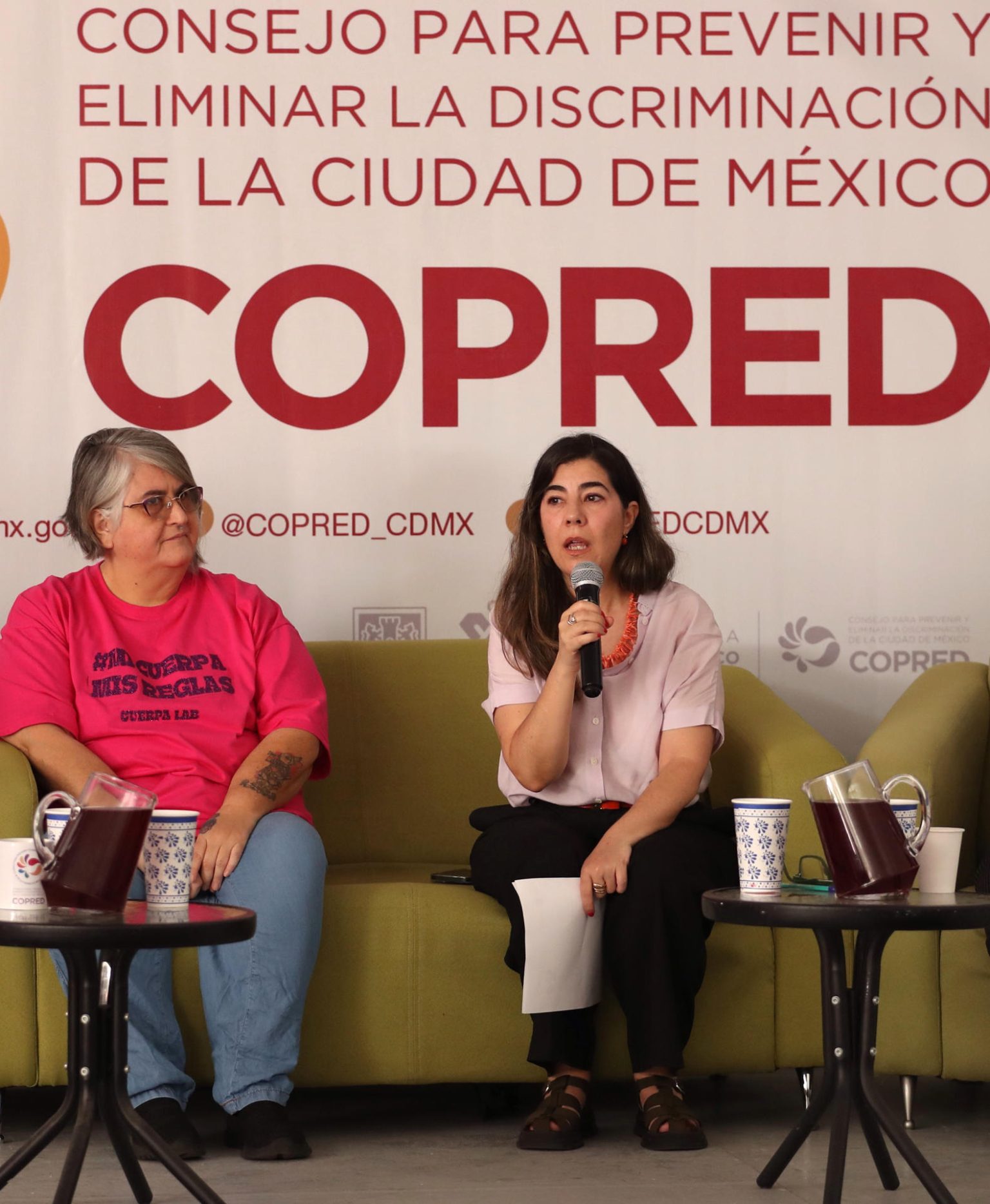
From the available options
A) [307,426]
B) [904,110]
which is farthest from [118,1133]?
[904,110]

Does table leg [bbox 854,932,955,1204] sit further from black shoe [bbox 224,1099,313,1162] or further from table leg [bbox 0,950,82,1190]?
table leg [bbox 0,950,82,1190]

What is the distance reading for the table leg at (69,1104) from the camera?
1.85m

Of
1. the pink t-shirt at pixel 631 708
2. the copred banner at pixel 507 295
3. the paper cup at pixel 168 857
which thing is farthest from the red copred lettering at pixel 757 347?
the paper cup at pixel 168 857

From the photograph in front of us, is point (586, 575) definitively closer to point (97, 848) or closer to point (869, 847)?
point (869, 847)

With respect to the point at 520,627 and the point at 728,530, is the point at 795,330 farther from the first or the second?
the point at 520,627

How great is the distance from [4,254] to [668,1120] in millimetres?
2234

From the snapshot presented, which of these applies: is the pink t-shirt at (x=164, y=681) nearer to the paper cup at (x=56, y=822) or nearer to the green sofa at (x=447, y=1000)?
the green sofa at (x=447, y=1000)

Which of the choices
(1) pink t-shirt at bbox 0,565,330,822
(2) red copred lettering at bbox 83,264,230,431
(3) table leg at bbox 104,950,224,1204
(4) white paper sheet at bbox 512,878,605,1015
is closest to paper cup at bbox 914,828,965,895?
(4) white paper sheet at bbox 512,878,605,1015

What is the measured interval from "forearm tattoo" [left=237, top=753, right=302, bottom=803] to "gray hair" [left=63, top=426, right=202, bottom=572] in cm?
44

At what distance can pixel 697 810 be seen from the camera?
8.54 feet

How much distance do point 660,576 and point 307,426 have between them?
1.00 m

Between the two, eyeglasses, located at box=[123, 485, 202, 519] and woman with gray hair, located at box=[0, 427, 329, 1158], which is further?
eyeglasses, located at box=[123, 485, 202, 519]

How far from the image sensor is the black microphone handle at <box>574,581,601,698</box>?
2.31 meters

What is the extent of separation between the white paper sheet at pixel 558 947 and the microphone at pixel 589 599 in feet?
1.01
